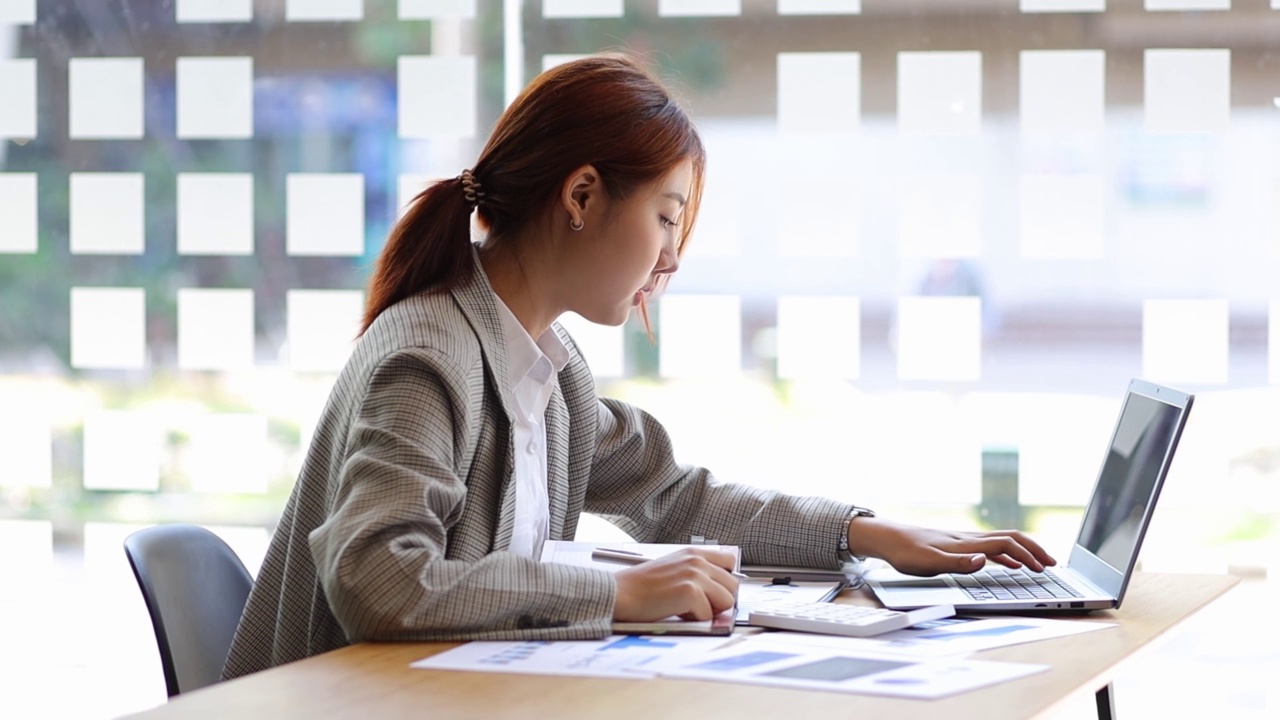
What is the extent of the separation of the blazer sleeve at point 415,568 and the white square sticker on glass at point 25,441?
2.20 meters

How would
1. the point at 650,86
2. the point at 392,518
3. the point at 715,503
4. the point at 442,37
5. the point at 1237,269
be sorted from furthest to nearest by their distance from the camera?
the point at 442,37, the point at 1237,269, the point at 715,503, the point at 650,86, the point at 392,518

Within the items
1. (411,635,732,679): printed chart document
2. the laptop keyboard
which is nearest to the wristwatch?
the laptop keyboard

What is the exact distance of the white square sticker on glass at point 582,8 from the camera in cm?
303

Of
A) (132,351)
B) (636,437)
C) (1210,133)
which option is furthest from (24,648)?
(1210,133)

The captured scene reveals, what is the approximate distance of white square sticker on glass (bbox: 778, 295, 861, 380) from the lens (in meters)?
2.95

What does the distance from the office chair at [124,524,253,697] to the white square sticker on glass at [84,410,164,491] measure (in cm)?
160

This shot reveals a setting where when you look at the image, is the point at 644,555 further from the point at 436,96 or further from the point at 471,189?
the point at 436,96

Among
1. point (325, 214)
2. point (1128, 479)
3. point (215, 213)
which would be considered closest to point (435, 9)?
point (325, 214)

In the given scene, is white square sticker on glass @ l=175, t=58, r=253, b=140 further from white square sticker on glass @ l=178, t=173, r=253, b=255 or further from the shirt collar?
the shirt collar

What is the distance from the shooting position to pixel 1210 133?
112 inches

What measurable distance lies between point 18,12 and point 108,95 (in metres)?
0.31

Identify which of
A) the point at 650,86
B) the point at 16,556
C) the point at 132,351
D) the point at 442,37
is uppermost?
the point at 442,37

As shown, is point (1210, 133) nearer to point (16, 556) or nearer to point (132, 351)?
point (132, 351)

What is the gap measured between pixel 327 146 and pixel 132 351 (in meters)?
0.69
